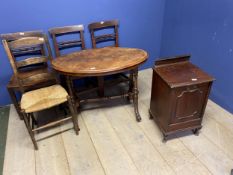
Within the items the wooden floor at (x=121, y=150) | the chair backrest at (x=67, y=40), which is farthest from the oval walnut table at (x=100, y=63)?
the chair backrest at (x=67, y=40)

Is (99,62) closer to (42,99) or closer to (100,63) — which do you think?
(100,63)

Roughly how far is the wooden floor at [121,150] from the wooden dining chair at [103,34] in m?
0.50

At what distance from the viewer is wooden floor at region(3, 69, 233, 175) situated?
5.16ft

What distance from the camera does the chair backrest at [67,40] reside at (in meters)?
2.22

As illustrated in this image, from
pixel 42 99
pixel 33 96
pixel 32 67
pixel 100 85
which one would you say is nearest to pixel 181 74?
pixel 100 85

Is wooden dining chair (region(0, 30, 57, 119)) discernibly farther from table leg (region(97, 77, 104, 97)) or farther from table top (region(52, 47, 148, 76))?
table leg (region(97, 77, 104, 97))

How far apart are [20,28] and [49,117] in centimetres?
108

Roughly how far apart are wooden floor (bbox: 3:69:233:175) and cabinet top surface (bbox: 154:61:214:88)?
2.15ft

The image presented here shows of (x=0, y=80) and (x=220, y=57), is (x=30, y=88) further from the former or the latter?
(x=220, y=57)

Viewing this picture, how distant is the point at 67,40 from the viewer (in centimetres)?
238

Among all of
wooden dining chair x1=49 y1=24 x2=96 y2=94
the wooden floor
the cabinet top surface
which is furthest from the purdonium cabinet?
wooden dining chair x1=49 y1=24 x2=96 y2=94

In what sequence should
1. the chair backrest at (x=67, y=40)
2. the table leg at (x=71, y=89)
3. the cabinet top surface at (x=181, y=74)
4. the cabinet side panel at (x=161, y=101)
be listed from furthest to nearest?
the chair backrest at (x=67, y=40) → the table leg at (x=71, y=89) → the cabinet side panel at (x=161, y=101) → the cabinet top surface at (x=181, y=74)

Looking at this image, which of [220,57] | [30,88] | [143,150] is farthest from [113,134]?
[220,57]

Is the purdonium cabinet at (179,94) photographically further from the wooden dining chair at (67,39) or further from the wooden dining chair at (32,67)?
the wooden dining chair at (32,67)
